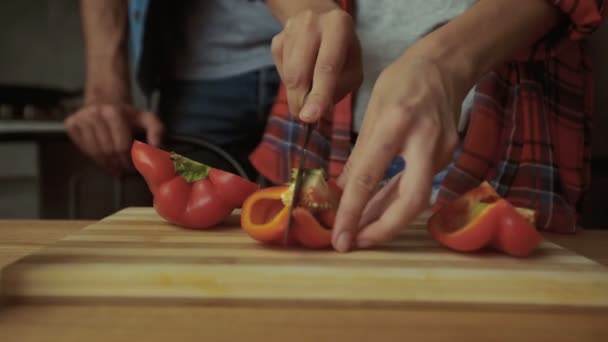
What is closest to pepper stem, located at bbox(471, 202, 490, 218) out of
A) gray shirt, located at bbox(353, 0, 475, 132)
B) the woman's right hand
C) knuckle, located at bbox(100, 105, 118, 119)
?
the woman's right hand

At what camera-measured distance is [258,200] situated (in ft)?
2.56

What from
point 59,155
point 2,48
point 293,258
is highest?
point 293,258

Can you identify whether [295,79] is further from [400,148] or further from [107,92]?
[107,92]

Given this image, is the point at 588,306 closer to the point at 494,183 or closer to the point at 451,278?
the point at 451,278

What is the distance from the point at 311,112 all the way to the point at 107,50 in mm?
724

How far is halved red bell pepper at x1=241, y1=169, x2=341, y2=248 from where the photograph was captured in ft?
2.34

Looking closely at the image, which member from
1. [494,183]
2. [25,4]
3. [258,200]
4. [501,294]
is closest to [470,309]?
[501,294]

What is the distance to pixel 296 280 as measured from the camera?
0.62 m

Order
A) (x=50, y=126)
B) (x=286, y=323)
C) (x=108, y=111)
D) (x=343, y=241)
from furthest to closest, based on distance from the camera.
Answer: (x=50, y=126) < (x=108, y=111) < (x=343, y=241) < (x=286, y=323)

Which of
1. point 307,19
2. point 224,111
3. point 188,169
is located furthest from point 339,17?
point 224,111

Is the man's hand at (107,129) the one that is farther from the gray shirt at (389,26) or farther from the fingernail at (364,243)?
the fingernail at (364,243)

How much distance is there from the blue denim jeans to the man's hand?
0.10 meters

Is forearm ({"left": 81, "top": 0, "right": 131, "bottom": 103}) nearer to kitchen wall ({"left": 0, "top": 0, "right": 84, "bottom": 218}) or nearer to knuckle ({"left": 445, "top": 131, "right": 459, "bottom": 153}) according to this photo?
knuckle ({"left": 445, "top": 131, "right": 459, "bottom": 153})

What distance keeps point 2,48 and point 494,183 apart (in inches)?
73.6
